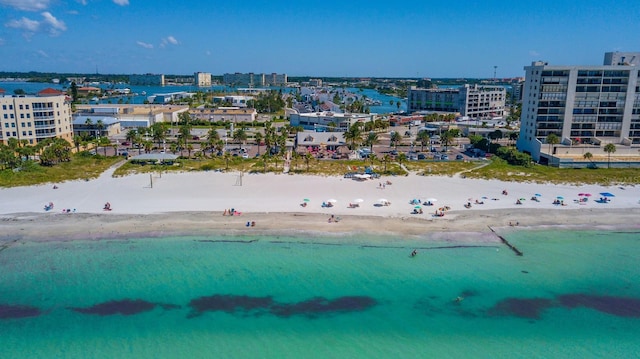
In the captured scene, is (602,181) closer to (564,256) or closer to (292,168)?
(564,256)

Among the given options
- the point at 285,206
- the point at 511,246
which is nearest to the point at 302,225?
the point at 285,206

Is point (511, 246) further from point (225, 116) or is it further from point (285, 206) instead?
point (225, 116)

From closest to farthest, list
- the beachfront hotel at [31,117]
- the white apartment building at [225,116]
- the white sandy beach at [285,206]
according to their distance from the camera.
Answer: the white sandy beach at [285,206], the beachfront hotel at [31,117], the white apartment building at [225,116]

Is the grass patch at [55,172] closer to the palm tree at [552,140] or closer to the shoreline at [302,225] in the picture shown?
the shoreline at [302,225]

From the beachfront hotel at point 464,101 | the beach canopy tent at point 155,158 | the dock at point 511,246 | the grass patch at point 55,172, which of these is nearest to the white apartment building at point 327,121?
the beach canopy tent at point 155,158

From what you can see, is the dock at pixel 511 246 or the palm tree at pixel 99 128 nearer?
the dock at pixel 511 246

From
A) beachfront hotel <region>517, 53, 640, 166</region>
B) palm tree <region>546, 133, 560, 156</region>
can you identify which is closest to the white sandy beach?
palm tree <region>546, 133, 560, 156</region>

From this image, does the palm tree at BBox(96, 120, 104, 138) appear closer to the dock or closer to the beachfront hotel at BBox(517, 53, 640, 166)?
the dock

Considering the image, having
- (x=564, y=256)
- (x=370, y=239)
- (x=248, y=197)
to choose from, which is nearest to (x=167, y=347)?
(x=370, y=239)
